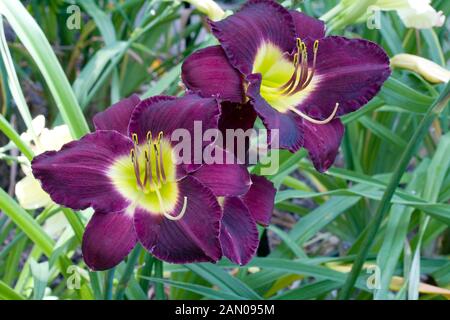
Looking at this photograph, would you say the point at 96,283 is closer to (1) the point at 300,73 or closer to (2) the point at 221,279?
Result: (2) the point at 221,279

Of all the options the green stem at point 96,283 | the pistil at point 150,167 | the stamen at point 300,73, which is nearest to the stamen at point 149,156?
the pistil at point 150,167

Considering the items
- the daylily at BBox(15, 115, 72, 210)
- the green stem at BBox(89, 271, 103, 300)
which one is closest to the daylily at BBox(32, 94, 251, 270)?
the daylily at BBox(15, 115, 72, 210)

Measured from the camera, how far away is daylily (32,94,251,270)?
0.45 meters

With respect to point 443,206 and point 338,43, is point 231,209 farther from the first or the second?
point 443,206

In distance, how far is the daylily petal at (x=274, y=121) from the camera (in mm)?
445

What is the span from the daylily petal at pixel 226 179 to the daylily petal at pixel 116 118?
7 cm

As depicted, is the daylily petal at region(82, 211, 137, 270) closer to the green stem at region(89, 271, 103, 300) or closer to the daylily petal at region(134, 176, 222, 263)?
the daylily petal at region(134, 176, 222, 263)

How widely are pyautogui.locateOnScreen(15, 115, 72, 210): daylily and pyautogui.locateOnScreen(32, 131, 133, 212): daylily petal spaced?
12 cm

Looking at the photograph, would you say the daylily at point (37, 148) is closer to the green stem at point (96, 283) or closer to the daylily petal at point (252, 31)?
the green stem at point (96, 283)

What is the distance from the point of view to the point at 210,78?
18.1 inches

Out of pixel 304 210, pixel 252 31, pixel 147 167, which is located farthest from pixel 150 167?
pixel 304 210

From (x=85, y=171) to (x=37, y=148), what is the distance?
16 cm
